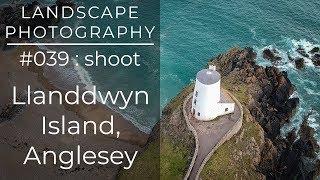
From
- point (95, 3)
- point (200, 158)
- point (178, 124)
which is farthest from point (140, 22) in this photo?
point (200, 158)

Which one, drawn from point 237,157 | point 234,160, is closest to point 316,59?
point 237,157

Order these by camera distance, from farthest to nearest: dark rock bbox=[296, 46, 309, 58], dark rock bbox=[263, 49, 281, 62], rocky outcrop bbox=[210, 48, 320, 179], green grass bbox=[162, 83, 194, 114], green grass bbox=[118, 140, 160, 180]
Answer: dark rock bbox=[296, 46, 309, 58], dark rock bbox=[263, 49, 281, 62], green grass bbox=[162, 83, 194, 114], rocky outcrop bbox=[210, 48, 320, 179], green grass bbox=[118, 140, 160, 180]

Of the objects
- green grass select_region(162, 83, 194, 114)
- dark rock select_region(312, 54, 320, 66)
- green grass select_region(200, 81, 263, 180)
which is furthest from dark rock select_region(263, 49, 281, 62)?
green grass select_region(200, 81, 263, 180)

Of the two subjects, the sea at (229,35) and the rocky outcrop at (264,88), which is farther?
the sea at (229,35)

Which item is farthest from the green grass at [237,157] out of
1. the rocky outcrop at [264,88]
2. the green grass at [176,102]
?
the green grass at [176,102]

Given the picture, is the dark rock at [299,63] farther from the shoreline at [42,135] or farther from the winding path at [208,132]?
the shoreline at [42,135]

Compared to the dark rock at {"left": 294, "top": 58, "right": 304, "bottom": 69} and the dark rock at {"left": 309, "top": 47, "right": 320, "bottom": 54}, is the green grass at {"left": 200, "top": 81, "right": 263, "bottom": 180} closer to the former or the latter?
the dark rock at {"left": 294, "top": 58, "right": 304, "bottom": 69}

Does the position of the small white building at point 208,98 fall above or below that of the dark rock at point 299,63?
above
